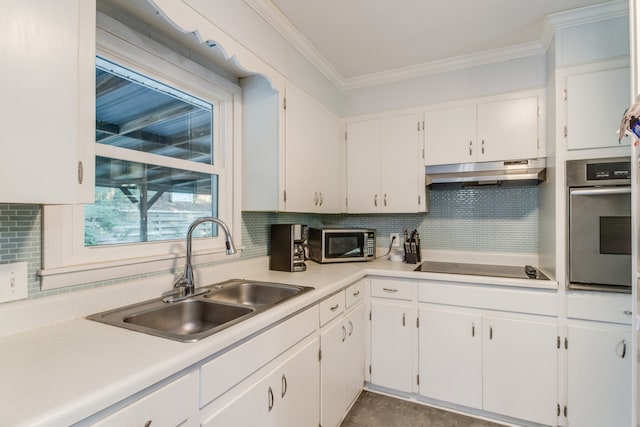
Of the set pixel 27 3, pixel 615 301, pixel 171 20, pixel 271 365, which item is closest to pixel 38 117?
pixel 27 3

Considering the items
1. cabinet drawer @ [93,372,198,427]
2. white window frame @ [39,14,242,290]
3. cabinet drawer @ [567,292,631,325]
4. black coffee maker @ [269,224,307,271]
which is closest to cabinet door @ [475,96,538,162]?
cabinet drawer @ [567,292,631,325]

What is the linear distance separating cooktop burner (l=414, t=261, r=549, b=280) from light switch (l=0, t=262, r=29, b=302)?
2.12 metres

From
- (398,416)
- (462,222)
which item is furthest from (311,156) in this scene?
(398,416)

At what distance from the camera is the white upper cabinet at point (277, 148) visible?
1.98 m

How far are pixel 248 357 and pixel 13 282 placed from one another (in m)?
0.82

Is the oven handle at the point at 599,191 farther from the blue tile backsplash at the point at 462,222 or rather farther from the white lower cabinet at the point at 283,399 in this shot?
the white lower cabinet at the point at 283,399

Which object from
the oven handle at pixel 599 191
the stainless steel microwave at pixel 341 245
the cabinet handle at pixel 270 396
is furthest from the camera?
the stainless steel microwave at pixel 341 245

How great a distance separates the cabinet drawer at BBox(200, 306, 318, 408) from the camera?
1.01 m

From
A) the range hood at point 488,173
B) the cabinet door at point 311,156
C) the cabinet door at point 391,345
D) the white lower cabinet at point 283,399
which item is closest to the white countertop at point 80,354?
the white lower cabinet at point 283,399

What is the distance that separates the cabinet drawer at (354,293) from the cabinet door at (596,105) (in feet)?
5.02

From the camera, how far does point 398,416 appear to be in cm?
208

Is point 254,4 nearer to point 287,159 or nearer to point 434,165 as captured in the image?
point 287,159

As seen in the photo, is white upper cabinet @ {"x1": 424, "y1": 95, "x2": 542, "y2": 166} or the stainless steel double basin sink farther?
white upper cabinet @ {"x1": 424, "y1": 95, "x2": 542, "y2": 166}

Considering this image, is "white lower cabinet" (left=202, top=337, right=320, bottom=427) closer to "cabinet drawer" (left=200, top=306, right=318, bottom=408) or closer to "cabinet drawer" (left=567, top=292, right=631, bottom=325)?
"cabinet drawer" (left=200, top=306, right=318, bottom=408)
